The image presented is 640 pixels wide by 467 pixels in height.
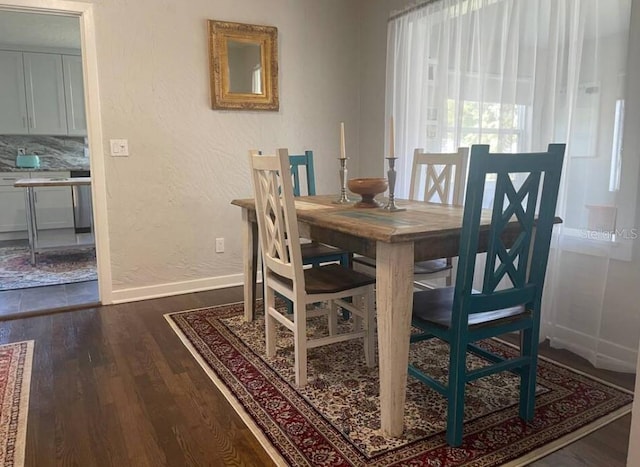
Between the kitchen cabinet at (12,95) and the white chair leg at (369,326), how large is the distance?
5776mm

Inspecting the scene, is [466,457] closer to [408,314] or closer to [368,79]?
[408,314]

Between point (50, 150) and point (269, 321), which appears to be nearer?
point (269, 321)

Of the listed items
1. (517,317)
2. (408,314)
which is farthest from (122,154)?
(517,317)

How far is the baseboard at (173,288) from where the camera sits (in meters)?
3.43

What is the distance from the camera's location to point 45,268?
4484 mm

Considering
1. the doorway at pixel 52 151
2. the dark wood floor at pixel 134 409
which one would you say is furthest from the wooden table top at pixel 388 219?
the doorway at pixel 52 151

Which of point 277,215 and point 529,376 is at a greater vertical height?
point 277,215

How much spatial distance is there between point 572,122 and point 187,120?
2546 mm

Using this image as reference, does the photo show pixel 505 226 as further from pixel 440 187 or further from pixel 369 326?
pixel 440 187

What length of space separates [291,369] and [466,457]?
930mm

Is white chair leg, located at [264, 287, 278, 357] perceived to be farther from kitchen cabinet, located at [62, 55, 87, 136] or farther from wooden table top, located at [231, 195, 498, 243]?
kitchen cabinet, located at [62, 55, 87, 136]

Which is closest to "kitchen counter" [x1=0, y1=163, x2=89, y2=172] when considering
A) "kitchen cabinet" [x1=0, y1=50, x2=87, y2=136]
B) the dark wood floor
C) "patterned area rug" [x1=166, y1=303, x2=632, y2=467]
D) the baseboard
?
"kitchen cabinet" [x1=0, y1=50, x2=87, y2=136]

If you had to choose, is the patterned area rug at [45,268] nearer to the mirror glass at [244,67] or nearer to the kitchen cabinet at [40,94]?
the kitchen cabinet at [40,94]

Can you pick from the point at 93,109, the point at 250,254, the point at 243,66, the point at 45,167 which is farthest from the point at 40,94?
the point at 250,254
